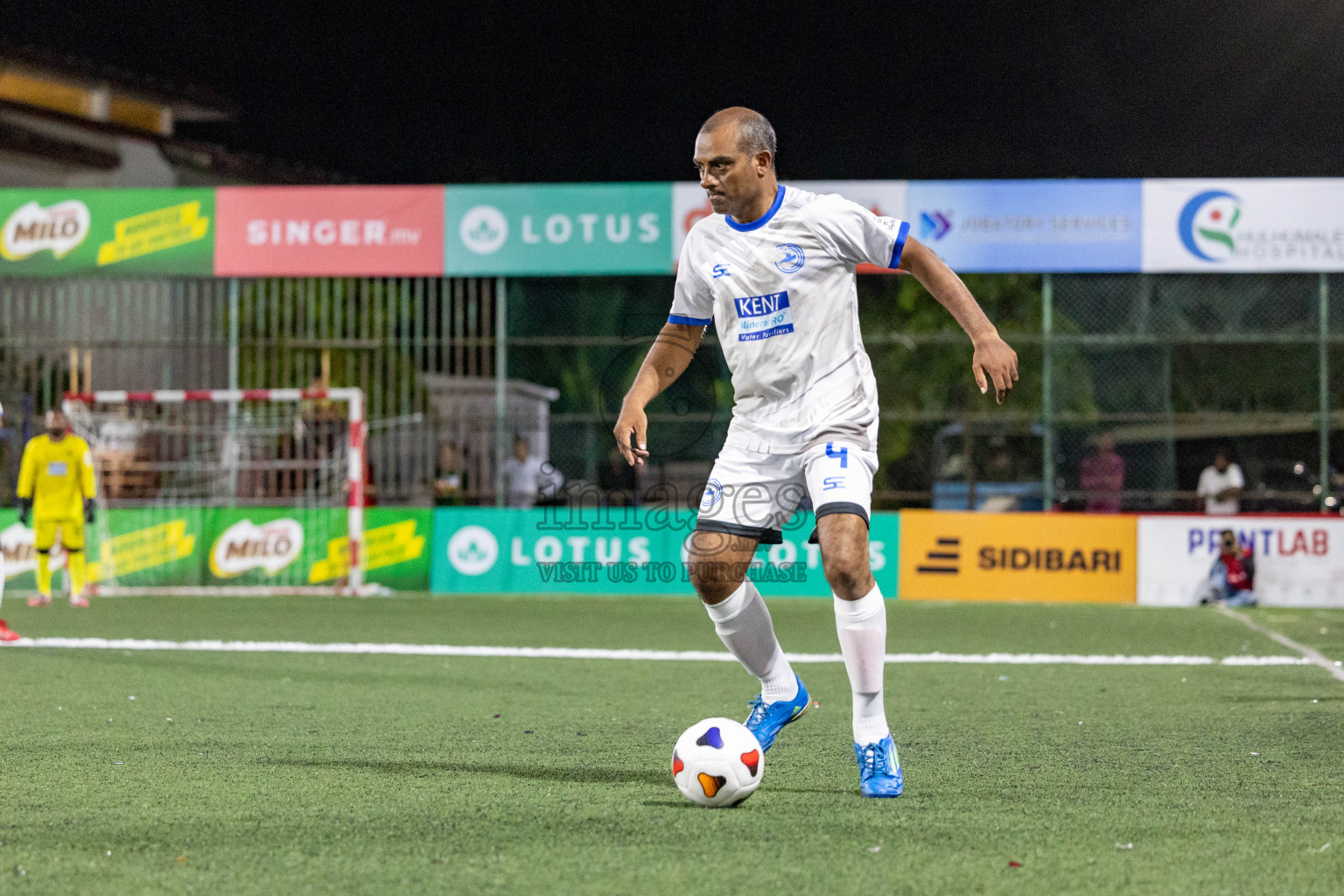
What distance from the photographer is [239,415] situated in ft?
51.8

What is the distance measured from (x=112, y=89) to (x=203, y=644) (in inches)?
1224

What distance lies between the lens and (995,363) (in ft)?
13.9

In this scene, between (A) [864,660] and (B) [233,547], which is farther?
(B) [233,547]

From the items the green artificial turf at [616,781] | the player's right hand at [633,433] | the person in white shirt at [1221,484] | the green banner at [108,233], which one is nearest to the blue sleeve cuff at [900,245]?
the player's right hand at [633,433]

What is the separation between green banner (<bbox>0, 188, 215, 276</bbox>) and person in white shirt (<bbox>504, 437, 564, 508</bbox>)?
406 centimetres

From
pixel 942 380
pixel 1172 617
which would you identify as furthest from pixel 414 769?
pixel 942 380

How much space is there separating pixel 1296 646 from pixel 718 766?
726 centimetres

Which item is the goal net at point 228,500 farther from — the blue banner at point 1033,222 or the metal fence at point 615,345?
the blue banner at point 1033,222

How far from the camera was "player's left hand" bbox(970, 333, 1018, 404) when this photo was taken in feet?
13.8

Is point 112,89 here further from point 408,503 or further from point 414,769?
point 414,769

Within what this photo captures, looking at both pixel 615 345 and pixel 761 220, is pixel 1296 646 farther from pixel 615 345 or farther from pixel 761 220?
pixel 615 345

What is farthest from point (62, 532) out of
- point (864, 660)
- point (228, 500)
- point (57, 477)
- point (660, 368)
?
point (864, 660)

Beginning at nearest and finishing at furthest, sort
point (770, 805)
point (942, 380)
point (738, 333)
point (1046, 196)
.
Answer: point (770, 805) → point (738, 333) → point (1046, 196) → point (942, 380)

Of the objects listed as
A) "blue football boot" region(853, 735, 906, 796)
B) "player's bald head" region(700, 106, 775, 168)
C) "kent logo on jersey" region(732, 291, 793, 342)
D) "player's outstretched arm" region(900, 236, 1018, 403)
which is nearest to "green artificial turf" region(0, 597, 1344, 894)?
"blue football boot" region(853, 735, 906, 796)
